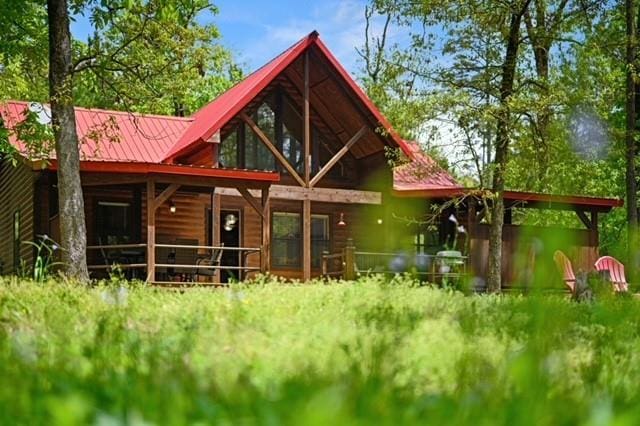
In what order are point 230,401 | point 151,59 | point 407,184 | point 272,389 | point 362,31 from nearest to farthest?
point 230,401 → point 272,389 → point 151,59 → point 407,184 → point 362,31

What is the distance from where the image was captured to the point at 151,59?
13.9 meters

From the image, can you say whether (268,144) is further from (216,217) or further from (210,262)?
(210,262)

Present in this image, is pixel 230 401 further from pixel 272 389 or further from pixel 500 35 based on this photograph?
pixel 500 35

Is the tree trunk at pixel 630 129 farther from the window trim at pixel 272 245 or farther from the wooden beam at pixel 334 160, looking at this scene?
the window trim at pixel 272 245

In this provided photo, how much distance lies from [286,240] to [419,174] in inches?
202

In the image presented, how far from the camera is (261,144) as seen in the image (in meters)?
19.7

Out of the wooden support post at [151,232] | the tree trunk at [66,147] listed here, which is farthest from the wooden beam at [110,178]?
the tree trunk at [66,147]

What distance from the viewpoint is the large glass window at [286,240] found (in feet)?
65.1

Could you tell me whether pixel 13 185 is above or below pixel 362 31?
below

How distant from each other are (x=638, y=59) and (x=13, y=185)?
17265mm

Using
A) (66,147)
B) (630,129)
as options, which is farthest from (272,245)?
(630,129)

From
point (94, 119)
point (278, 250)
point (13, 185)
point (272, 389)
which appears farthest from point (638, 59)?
point (272, 389)

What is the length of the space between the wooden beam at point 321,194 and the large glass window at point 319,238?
110 centimetres

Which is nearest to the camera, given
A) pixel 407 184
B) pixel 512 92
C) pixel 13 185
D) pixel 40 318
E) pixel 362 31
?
pixel 40 318
